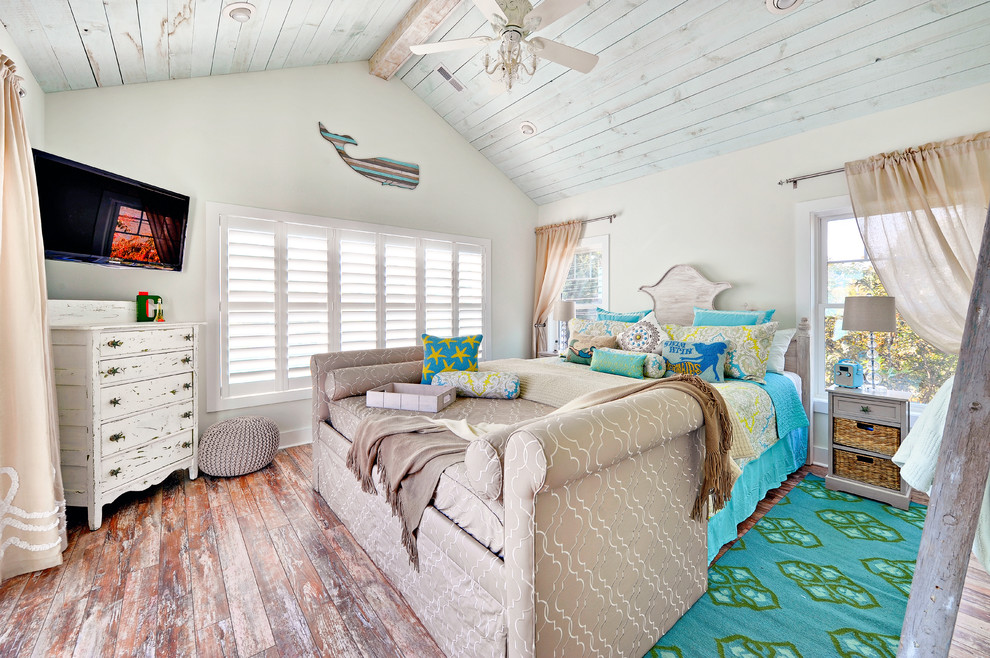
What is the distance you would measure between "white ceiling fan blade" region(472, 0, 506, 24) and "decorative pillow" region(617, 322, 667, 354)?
7.06 feet

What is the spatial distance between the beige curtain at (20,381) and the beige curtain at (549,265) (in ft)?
13.5

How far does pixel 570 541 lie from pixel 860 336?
3.04 m

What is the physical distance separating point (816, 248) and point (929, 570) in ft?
8.97

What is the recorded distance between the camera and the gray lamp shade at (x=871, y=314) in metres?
2.38

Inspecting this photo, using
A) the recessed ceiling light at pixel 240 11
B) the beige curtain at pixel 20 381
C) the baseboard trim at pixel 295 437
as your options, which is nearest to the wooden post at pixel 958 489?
the beige curtain at pixel 20 381

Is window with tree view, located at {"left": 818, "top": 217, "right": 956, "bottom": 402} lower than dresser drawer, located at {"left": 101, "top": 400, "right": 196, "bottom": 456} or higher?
higher

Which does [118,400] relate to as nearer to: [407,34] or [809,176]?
[407,34]

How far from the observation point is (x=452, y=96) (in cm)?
409

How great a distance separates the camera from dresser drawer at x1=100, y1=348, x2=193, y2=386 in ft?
7.37

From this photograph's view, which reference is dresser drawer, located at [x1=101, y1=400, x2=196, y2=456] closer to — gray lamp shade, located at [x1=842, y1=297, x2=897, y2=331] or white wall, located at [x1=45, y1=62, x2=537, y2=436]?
white wall, located at [x1=45, y1=62, x2=537, y2=436]

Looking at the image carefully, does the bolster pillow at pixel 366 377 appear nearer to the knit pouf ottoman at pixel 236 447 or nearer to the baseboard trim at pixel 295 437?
the knit pouf ottoman at pixel 236 447

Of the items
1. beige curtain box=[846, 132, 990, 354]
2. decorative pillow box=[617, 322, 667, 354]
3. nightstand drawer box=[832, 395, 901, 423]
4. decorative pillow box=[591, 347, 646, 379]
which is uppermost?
beige curtain box=[846, 132, 990, 354]

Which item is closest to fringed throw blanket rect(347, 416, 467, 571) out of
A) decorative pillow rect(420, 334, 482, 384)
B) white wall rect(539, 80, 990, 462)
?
decorative pillow rect(420, 334, 482, 384)

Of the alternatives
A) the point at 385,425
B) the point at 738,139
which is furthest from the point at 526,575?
the point at 738,139
